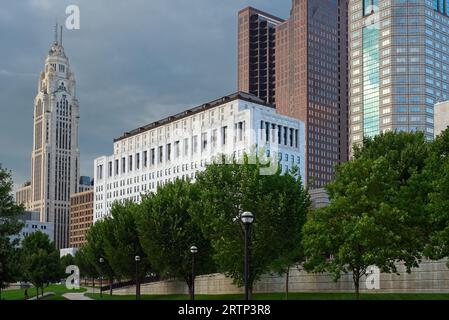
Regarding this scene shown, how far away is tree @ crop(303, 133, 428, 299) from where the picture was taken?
51.6 metres

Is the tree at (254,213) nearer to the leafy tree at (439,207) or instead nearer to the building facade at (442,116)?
the leafy tree at (439,207)

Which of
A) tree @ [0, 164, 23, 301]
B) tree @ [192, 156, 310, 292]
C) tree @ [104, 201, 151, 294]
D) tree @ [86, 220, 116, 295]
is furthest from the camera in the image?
tree @ [86, 220, 116, 295]

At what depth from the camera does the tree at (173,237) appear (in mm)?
75750

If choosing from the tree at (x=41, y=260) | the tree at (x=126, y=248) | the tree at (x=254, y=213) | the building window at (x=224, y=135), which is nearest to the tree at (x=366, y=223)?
the tree at (x=254, y=213)

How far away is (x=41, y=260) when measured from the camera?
357ft

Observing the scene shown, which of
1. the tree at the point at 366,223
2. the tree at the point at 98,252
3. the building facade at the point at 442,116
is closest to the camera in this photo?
the tree at the point at 366,223

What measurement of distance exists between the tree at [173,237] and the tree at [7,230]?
22398 millimetres

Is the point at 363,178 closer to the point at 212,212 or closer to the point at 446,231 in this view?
the point at 446,231

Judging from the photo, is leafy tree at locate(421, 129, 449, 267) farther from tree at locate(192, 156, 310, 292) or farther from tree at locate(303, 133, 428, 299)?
tree at locate(192, 156, 310, 292)

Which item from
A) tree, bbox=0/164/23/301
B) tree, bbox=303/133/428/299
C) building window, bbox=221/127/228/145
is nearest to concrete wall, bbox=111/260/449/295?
tree, bbox=303/133/428/299

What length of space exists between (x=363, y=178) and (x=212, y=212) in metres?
16.3

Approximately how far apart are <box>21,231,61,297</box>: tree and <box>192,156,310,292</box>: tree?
149 feet
